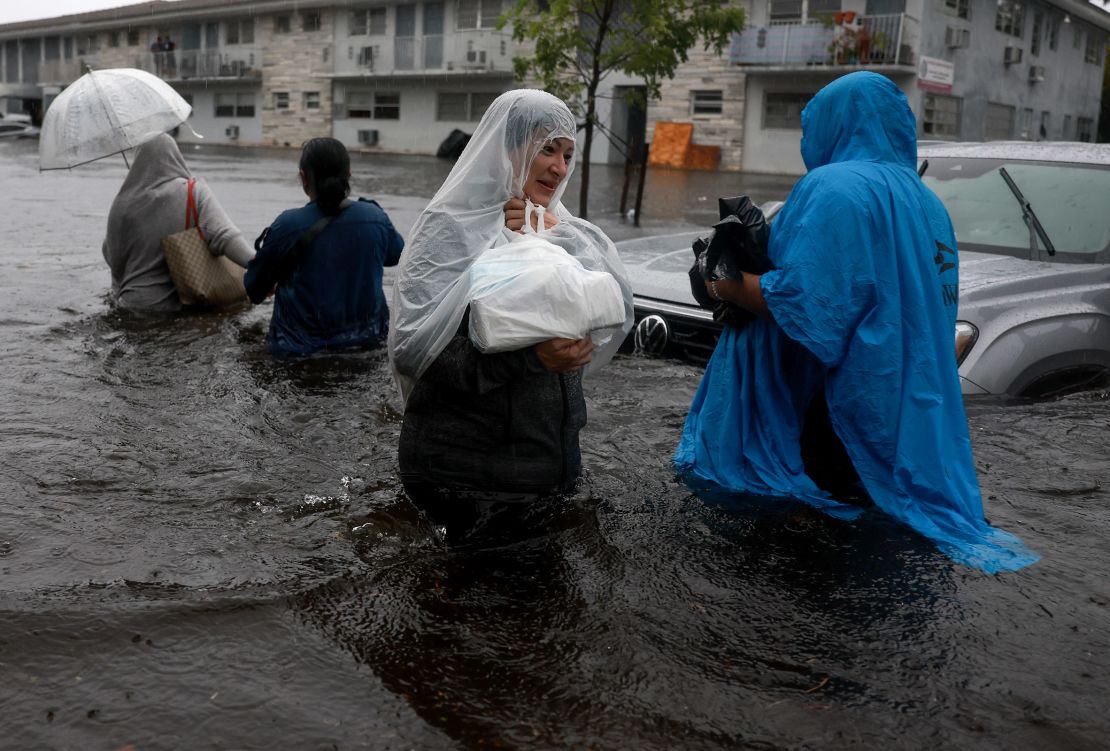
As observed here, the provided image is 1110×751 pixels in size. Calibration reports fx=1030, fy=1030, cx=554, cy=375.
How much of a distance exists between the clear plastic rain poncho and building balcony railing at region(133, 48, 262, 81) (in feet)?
144

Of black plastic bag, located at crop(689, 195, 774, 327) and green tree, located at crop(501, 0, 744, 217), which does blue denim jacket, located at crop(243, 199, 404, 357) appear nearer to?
black plastic bag, located at crop(689, 195, 774, 327)

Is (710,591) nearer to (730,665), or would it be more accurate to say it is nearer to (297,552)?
(730,665)

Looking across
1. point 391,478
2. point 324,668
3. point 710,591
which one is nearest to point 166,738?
point 324,668

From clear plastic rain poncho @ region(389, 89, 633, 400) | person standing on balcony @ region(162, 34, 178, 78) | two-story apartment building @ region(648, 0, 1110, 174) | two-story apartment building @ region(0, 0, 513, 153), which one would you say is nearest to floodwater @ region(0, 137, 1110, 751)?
clear plastic rain poncho @ region(389, 89, 633, 400)

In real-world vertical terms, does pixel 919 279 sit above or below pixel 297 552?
above

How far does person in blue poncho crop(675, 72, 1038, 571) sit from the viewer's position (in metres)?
Result: 3.28

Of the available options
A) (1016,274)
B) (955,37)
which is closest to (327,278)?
(1016,274)

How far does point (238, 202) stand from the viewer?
17.7 metres

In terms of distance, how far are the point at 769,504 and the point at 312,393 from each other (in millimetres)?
2876

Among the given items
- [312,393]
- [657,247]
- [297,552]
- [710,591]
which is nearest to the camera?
[710,591]

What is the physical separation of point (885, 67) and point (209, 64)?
29742 millimetres

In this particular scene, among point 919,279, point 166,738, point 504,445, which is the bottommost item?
point 166,738

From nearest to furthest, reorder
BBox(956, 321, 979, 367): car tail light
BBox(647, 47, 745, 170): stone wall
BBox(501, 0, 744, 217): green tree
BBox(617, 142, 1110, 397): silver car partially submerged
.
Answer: BBox(956, 321, 979, 367): car tail light → BBox(617, 142, 1110, 397): silver car partially submerged → BBox(501, 0, 744, 217): green tree → BBox(647, 47, 745, 170): stone wall

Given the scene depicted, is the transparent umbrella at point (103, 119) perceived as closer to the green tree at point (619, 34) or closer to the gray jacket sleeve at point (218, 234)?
the gray jacket sleeve at point (218, 234)
